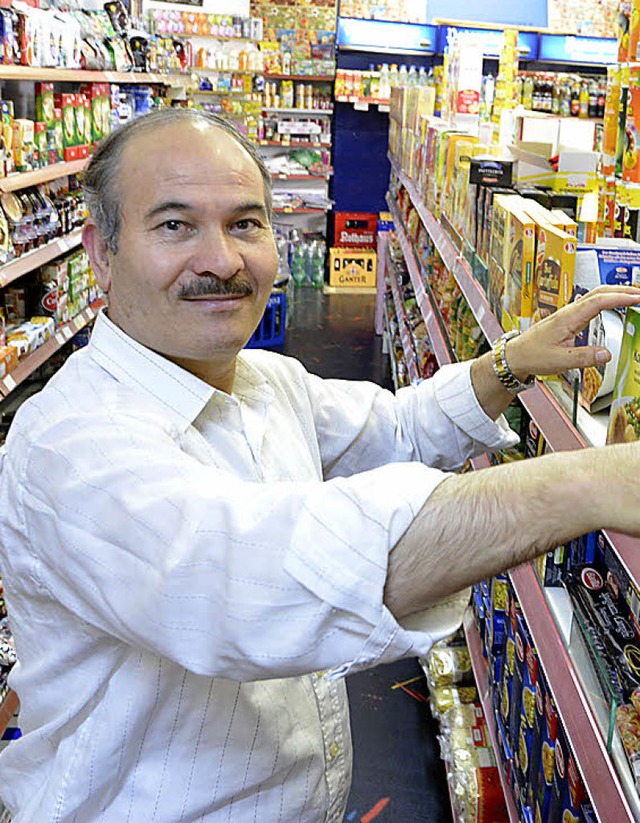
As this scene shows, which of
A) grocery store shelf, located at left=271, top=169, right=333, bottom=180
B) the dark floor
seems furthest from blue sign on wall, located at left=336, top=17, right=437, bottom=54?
the dark floor

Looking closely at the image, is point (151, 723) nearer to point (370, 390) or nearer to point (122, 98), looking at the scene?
point (370, 390)

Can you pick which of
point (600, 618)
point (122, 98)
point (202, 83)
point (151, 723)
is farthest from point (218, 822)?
point (202, 83)

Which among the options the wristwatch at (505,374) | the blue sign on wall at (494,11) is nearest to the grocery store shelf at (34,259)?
the wristwatch at (505,374)

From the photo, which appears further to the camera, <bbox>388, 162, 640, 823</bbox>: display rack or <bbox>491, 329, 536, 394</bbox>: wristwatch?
<bbox>491, 329, 536, 394</bbox>: wristwatch

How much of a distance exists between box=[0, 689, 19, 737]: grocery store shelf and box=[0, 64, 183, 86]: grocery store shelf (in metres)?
2.08

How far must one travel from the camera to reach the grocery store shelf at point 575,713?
53.4 inches

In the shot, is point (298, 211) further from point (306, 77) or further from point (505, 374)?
point (505, 374)

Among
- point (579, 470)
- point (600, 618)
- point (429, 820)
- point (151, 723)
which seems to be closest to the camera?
point (579, 470)

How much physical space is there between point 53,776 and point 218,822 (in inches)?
9.6

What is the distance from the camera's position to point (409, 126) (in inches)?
239

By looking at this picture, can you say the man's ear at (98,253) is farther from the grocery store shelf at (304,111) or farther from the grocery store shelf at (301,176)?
the grocery store shelf at (304,111)

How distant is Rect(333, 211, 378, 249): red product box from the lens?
414 inches

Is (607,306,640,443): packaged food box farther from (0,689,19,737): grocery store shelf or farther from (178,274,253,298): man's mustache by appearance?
(0,689,19,737): grocery store shelf

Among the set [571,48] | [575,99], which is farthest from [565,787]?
[571,48]
